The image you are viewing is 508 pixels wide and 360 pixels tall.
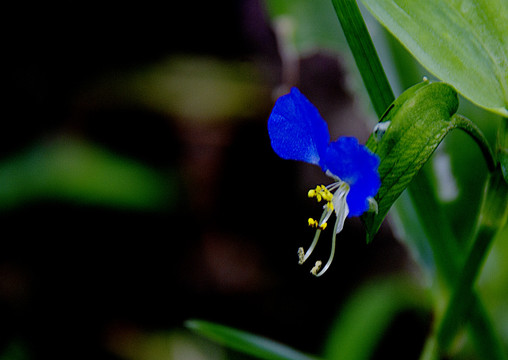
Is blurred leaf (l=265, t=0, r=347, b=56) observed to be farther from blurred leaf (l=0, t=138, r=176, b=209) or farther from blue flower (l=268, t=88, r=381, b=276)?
blue flower (l=268, t=88, r=381, b=276)

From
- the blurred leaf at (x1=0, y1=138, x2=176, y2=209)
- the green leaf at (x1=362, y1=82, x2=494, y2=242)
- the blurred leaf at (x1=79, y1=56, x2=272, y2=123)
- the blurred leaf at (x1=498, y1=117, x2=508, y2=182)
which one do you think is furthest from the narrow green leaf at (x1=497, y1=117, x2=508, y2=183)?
the blurred leaf at (x1=79, y1=56, x2=272, y2=123)

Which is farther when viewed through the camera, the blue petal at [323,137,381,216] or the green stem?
the green stem

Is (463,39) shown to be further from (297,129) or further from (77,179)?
(77,179)

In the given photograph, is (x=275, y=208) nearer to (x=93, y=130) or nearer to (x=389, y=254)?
(x=389, y=254)

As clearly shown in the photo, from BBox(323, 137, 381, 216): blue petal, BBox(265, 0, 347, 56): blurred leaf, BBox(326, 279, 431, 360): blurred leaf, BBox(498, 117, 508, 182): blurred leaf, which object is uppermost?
BBox(265, 0, 347, 56): blurred leaf

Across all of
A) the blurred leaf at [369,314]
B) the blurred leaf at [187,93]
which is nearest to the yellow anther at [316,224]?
the blurred leaf at [369,314]

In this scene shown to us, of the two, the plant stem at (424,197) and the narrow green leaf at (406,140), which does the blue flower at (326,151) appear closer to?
the narrow green leaf at (406,140)

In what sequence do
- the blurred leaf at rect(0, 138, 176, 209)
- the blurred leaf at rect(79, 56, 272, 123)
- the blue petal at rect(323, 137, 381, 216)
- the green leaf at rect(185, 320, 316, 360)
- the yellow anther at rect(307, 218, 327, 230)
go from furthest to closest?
1. the blurred leaf at rect(79, 56, 272, 123)
2. the blurred leaf at rect(0, 138, 176, 209)
3. the green leaf at rect(185, 320, 316, 360)
4. the yellow anther at rect(307, 218, 327, 230)
5. the blue petal at rect(323, 137, 381, 216)
